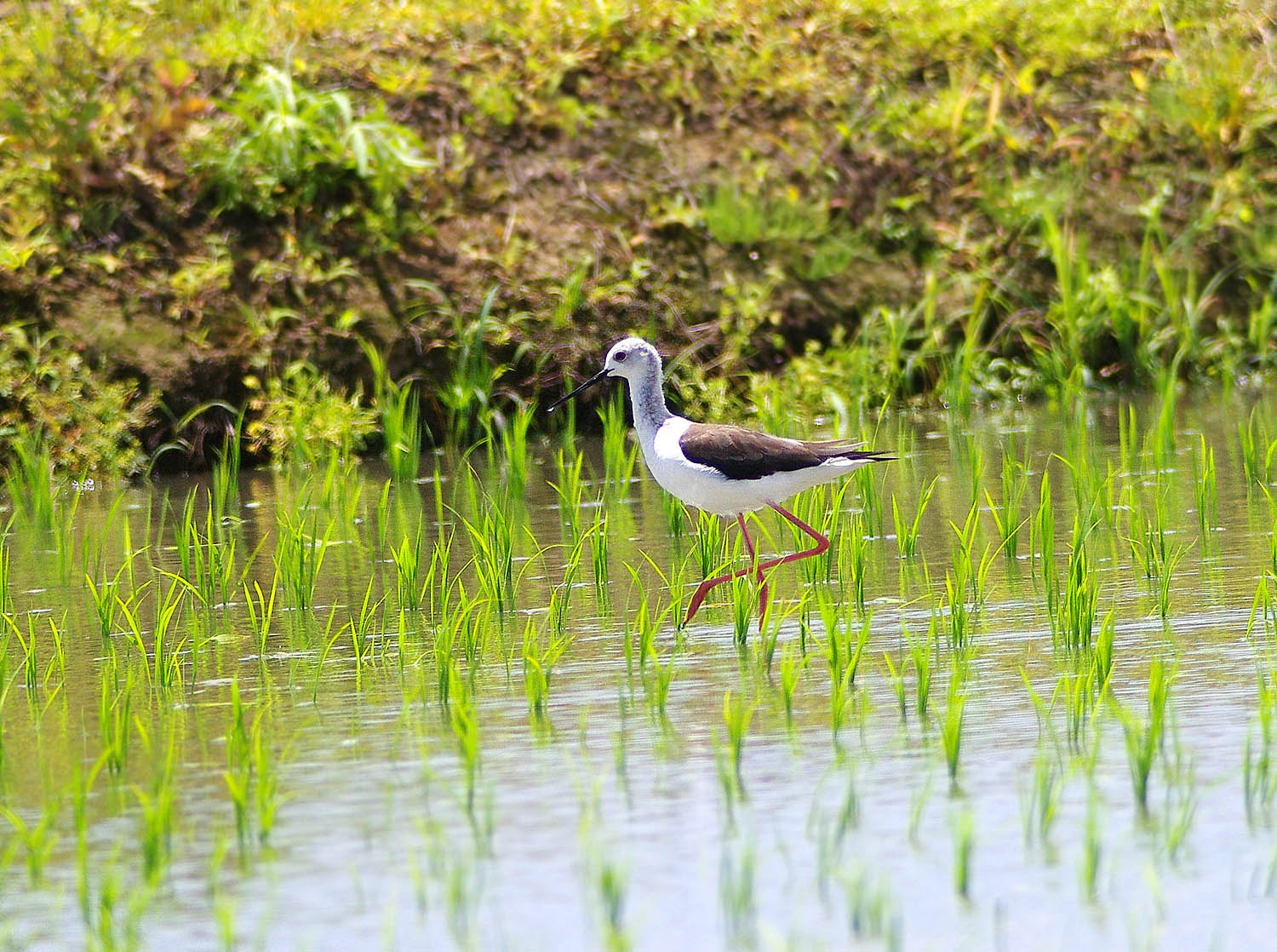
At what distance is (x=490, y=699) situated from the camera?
19.4 feet

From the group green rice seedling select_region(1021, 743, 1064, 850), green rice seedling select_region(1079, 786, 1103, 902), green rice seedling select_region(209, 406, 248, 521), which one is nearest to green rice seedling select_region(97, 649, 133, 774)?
green rice seedling select_region(1021, 743, 1064, 850)

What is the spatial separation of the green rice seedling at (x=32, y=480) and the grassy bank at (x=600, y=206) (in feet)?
0.92

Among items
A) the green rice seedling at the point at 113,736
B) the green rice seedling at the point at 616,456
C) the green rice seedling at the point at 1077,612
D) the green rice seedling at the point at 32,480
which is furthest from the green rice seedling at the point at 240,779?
the green rice seedling at the point at 32,480

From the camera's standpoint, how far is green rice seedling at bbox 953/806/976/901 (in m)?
3.91

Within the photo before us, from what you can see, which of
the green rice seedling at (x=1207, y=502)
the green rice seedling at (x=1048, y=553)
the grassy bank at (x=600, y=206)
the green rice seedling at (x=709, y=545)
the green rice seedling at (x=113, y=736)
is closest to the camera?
the green rice seedling at (x=113, y=736)

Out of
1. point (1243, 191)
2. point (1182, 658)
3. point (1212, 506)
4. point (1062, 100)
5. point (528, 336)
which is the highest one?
point (1062, 100)

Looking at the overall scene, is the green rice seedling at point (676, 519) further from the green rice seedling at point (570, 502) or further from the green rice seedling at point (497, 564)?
the green rice seedling at point (497, 564)

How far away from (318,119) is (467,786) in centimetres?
955

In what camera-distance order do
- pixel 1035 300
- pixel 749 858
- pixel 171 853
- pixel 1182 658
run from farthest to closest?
pixel 1035 300 → pixel 1182 658 → pixel 171 853 → pixel 749 858

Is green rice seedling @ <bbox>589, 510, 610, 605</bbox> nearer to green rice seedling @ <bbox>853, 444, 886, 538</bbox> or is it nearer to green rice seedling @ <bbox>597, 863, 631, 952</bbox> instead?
green rice seedling @ <bbox>853, 444, 886, 538</bbox>

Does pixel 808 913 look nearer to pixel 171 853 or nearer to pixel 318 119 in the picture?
pixel 171 853

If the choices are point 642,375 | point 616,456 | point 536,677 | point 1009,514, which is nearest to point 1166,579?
point 1009,514

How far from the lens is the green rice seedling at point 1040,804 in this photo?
4.25 metres

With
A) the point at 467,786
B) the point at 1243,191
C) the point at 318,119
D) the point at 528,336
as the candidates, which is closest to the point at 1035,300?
the point at 1243,191
